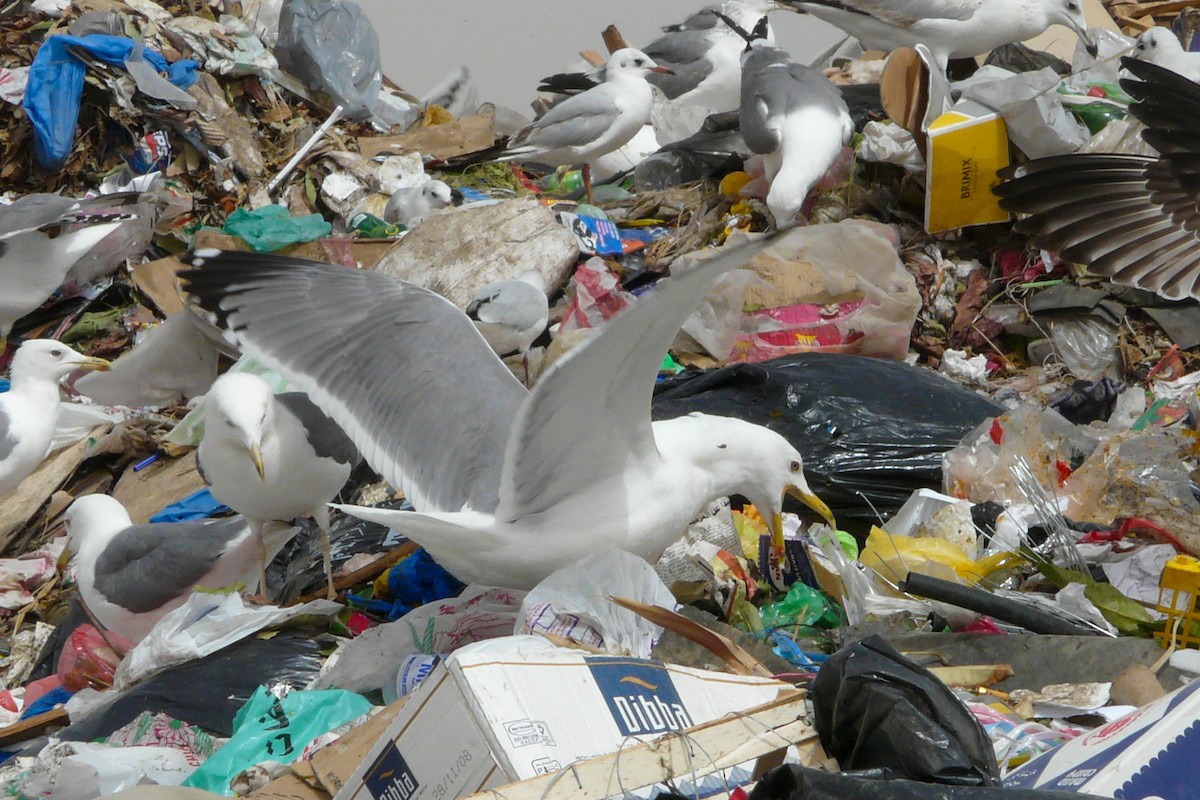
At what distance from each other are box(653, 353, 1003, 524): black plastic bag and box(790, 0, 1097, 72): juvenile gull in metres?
1.95

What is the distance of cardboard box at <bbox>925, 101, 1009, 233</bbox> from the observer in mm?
4203

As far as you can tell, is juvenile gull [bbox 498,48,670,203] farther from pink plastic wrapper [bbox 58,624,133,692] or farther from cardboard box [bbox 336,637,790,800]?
cardboard box [bbox 336,637,790,800]

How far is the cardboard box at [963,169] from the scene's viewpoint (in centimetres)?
420

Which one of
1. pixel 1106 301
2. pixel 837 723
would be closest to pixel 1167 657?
pixel 837 723

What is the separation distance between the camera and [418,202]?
498cm

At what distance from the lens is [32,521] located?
4.02 metres

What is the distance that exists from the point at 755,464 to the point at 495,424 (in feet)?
1.74

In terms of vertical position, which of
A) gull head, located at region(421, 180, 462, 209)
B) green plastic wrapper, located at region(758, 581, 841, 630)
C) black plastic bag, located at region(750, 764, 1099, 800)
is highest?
black plastic bag, located at region(750, 764, 1099, 800)

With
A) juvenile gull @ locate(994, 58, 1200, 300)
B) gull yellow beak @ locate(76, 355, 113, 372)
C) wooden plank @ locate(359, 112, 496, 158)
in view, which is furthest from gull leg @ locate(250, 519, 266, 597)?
wooden plank @ locate(359, 112, 496, 158)

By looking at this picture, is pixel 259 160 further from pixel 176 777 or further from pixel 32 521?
pixel 176 777

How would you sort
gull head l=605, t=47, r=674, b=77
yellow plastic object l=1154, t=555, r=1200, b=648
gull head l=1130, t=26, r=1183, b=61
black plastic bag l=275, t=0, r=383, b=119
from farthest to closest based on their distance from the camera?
black plastic bag l=275, t=0, r=383, b=119
gull head l=605, t=47, r=674, b=77
gull head l=1130, t=26, r=1183, b=61
yellow plastic object l=1154, t=555, r=1200, b=648

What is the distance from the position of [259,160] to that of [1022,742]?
422 cm

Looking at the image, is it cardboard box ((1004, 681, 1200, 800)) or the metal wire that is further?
the metal wire

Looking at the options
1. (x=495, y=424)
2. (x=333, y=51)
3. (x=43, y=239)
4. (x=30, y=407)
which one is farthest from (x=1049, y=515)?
(x=333, y=51)
